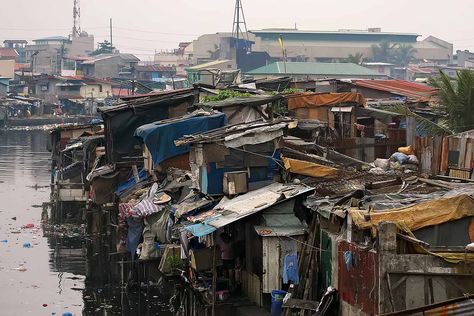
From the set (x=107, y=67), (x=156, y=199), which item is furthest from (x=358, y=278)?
(x=107, y=67)

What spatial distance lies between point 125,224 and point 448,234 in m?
13.3

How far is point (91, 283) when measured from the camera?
26.9 metres

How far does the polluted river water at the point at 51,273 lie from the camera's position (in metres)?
23.8

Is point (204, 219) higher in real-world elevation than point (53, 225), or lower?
higher

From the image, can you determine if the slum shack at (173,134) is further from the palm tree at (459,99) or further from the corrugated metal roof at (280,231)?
the corrugated metal roof at (280,231)

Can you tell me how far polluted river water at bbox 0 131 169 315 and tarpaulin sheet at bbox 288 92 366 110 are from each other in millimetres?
7013

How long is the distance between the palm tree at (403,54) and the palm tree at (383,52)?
855 millimetres

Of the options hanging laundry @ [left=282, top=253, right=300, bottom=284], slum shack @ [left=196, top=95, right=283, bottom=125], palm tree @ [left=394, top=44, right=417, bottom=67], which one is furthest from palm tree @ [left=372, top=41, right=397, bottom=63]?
hanging laundry @ [left=282, top=253, right=300, bottom=284]

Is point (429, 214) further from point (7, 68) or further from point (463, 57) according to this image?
point (463, 57)

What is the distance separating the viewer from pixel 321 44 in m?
118

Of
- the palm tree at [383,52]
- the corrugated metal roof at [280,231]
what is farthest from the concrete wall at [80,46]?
the corrugated metal roof at [280,231]

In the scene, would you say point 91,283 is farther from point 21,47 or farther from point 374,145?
point 21,47

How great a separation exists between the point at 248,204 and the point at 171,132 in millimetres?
6794

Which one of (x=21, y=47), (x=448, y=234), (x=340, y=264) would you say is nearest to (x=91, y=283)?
(x=340, y=264)
